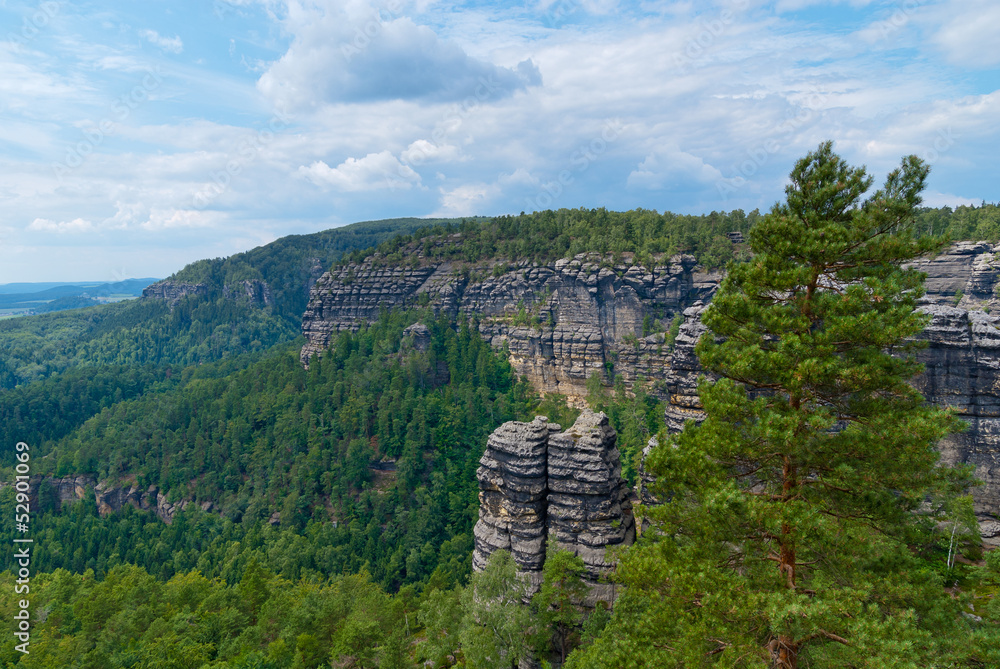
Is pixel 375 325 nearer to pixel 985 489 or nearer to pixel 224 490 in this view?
pixel 224 490

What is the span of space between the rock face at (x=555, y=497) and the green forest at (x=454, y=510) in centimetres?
235

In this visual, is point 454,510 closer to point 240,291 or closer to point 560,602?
point 560,602

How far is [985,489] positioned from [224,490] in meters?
82.7

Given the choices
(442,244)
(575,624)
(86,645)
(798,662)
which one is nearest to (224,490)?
(86,645)

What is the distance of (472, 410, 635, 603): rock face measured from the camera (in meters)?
29.7

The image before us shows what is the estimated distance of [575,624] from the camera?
27.5 meters

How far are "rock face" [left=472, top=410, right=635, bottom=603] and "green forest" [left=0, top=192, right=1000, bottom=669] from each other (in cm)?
235

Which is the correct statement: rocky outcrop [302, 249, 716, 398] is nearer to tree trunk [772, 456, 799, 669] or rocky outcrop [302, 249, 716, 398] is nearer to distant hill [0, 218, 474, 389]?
tree trunk [772, 456, 799, 669]

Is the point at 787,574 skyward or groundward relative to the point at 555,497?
skyward

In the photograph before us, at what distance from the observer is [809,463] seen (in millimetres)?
13250

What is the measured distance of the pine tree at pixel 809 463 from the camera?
39.5ft

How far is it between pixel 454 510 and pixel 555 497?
33396mm

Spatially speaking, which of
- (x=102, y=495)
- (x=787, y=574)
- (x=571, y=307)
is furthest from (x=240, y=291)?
(x=787, y=574)

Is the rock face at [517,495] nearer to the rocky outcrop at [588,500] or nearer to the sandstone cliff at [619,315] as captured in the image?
the rocky outcrop at [588,500]
